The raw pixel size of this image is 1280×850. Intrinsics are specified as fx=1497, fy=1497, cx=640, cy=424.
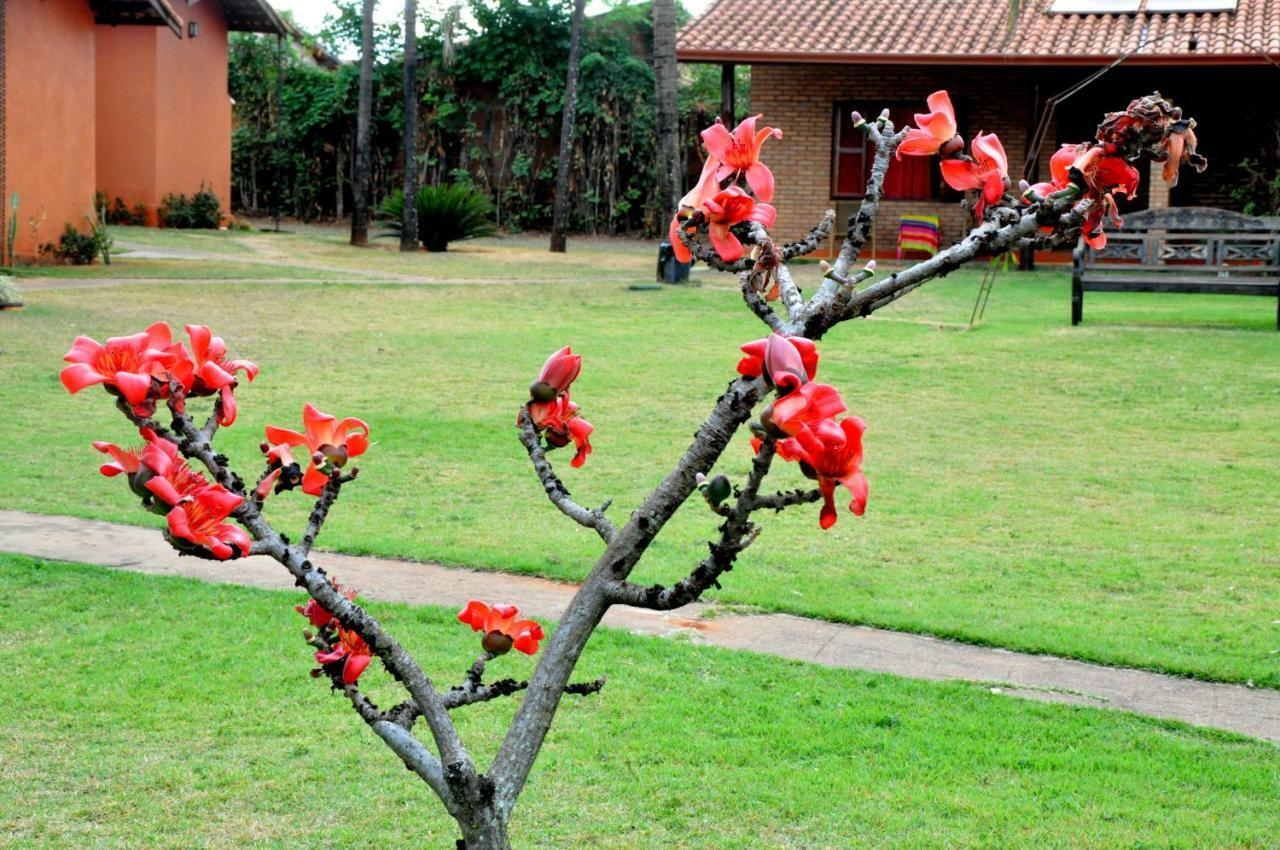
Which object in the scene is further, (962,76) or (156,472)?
(962,76)

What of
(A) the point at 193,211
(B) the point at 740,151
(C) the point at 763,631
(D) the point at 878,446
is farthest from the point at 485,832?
(A) the point at 193,211

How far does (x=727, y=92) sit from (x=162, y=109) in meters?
11.4

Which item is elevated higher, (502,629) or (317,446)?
(317,446)

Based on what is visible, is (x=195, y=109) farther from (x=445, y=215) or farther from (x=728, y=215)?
(x=728, y=215)

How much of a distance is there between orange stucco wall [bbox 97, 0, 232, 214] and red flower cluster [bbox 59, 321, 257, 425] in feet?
86.5

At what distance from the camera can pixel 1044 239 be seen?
92.5 inches

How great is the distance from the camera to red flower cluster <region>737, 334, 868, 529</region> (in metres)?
1.86

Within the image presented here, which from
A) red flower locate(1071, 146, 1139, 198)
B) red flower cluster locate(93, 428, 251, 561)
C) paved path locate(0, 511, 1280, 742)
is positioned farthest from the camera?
paved path locate(0, 511, 1280, 742)

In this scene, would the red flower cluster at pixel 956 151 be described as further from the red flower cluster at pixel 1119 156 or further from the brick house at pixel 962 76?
the brick house at pixel 962 76

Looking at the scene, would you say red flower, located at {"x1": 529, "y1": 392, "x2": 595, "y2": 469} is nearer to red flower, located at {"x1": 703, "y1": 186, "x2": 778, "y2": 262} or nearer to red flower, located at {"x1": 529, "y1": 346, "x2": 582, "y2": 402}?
red flower, located at {"x1": 529, "y1": 346, "x2": 582, "y2": 402}

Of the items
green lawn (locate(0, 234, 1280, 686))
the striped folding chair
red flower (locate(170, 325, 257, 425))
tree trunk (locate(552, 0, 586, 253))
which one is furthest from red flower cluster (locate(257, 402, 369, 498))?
tree trunk (locate(552, 0, 586, 253))

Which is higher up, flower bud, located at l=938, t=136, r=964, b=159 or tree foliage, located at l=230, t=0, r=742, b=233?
tree foliage, located at l=230, t=0, r=742, b=233

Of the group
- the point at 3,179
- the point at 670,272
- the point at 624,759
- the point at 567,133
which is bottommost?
the point at 624,759

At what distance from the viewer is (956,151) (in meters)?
2.29
